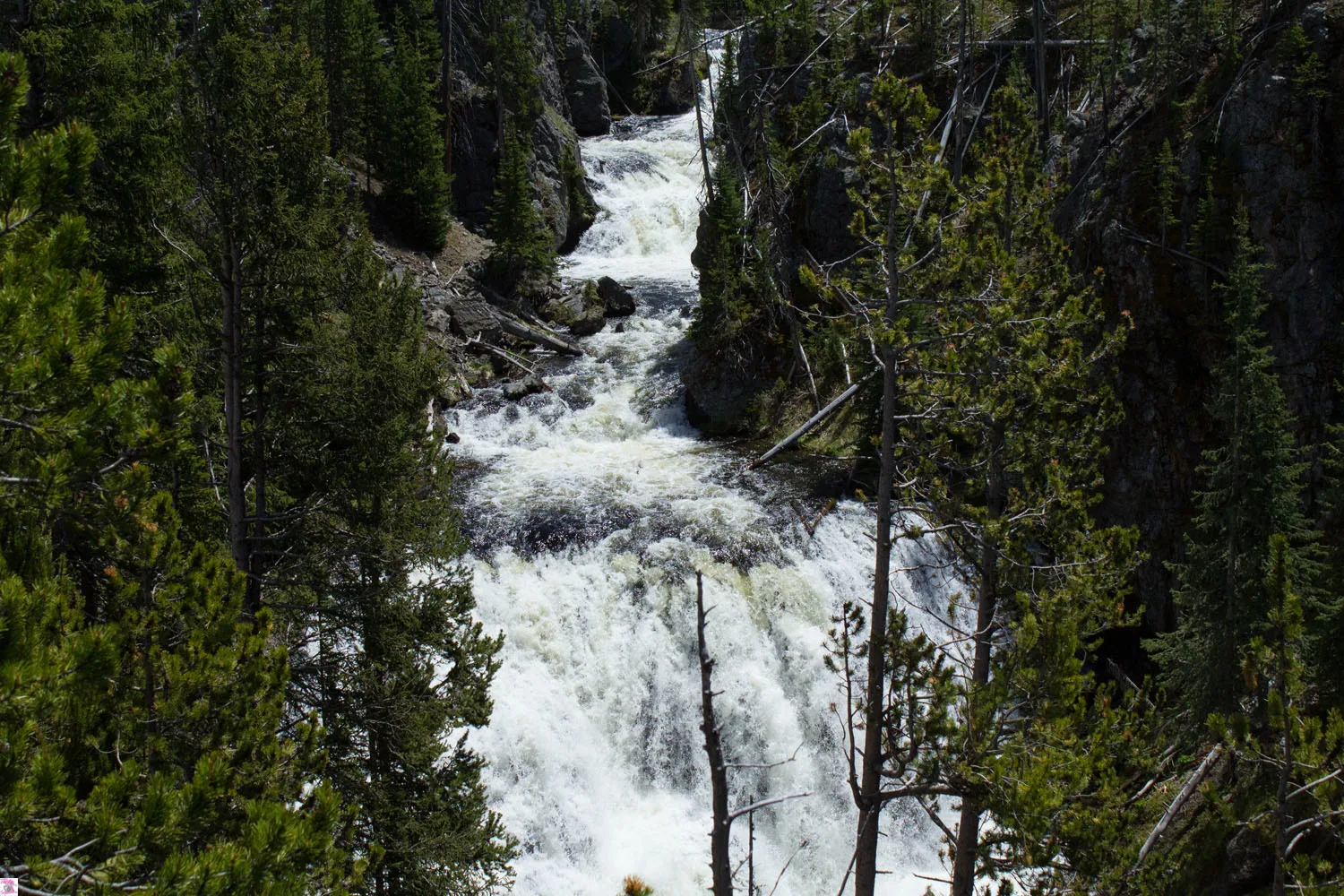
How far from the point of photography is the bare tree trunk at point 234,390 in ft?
29.1

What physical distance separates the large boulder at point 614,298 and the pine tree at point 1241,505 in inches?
833

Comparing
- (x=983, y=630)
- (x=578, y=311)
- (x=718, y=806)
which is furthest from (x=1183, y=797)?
(x=578, y=311)

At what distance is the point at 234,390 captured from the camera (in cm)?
892

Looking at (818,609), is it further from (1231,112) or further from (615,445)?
(1231,112)

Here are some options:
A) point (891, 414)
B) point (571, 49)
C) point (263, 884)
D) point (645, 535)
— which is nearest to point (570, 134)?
point (571, 49)

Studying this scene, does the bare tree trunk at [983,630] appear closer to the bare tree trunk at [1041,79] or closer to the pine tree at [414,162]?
the bare tree trunk at [1041,79]

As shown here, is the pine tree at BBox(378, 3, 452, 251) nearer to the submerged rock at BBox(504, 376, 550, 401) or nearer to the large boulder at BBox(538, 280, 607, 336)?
the large boulder at BBox(538, 280, 607, 336)

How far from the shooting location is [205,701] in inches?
210

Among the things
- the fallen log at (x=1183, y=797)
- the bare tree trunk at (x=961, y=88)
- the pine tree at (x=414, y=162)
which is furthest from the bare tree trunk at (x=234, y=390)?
the pine tree at (x=414, y=162)

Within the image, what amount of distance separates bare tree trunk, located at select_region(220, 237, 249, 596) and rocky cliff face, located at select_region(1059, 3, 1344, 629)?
51.3 ft

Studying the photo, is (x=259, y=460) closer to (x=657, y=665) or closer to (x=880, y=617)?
(x=880, y=617)

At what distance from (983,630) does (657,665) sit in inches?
311

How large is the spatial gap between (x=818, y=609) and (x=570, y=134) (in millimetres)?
32964

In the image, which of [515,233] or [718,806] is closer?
[718,806]
